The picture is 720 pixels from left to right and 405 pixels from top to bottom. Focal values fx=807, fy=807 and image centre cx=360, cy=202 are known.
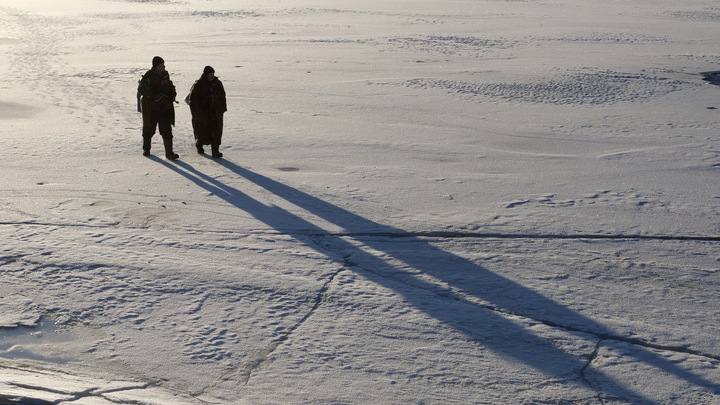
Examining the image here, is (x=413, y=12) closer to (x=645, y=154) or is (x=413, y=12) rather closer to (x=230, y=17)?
(x=230, y=17)

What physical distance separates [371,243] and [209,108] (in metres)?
3.52

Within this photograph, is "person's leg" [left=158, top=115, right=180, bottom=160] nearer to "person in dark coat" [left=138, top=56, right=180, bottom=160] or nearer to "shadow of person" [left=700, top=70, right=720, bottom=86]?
"person in dark coat" [left=138, top=56, right=180, bottom=160]

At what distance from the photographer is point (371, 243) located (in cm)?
634

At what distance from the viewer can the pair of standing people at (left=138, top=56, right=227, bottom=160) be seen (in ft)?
29.0

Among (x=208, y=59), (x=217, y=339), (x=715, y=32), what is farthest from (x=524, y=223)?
(x=715, y=32)

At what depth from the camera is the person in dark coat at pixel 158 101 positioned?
882 cm

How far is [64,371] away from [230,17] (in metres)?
21.6

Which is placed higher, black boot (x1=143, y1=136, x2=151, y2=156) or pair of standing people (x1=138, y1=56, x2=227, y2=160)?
pair of standing people (x1=138, y1=56, x2=227, y2=160)

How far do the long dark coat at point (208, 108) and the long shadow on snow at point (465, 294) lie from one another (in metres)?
1.80

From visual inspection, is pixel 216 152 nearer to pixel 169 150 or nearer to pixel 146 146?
pixel 169 150

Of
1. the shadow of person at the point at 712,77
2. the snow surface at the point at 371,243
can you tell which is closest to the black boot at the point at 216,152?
the snow surface at the point at 371,243

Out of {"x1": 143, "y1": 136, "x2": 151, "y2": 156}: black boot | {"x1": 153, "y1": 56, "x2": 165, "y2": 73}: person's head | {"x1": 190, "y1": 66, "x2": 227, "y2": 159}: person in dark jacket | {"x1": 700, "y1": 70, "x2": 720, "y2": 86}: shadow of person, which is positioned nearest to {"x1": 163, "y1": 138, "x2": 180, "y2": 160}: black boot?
{"x1": 143, "y1": 136, "x2": 151, "y2": 156}: black boot

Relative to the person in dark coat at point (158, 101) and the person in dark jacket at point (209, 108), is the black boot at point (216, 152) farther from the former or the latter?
the person in dark coat at point (158, 101)

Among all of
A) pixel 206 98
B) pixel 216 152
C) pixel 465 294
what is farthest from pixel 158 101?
pixel 465 294
